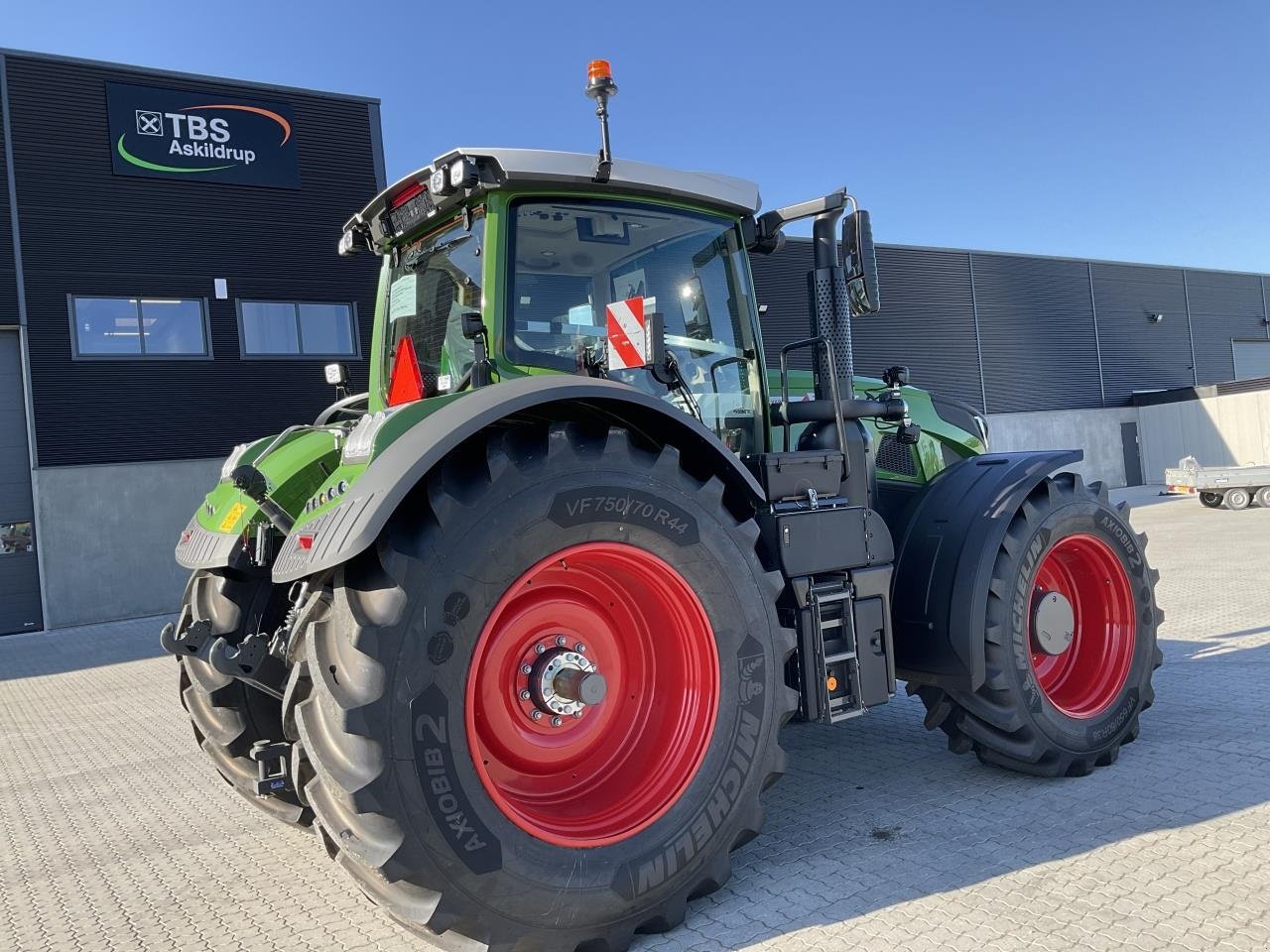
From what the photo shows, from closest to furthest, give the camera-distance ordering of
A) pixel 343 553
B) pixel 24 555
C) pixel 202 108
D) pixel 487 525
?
pixel 343 553 → pixel 487 525 → pixel 24 555 → pixel 202 108

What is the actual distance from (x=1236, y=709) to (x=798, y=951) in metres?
3.44

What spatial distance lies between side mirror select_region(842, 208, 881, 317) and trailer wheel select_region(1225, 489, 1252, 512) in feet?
64.5

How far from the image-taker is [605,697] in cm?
317

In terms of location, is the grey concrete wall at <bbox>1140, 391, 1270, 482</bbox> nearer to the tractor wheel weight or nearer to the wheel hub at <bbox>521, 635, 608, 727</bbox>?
the wheel hub at <bbox>521, 635, 608, 727</bbox>

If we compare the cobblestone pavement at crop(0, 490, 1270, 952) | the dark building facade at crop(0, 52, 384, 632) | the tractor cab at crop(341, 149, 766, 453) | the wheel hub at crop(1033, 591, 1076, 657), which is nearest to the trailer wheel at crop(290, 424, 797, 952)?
the cobblestone pavement at crop(0, 490, 1270, 952)

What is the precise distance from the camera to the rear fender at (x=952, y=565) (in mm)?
3828

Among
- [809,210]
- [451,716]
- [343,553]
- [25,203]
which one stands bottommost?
[451,716]

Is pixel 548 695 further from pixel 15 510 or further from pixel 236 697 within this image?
pixel 15 510

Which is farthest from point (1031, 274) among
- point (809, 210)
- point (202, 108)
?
point (809, 210)

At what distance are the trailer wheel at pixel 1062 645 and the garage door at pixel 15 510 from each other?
14.7 m

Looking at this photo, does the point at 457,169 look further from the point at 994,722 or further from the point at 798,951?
the point at 994,722

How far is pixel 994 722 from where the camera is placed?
3.87m

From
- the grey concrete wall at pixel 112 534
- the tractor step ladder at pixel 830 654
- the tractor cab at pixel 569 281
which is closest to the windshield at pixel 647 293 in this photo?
the tractor cab at pixel 569 281

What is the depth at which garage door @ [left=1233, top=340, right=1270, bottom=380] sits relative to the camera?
116 feet
